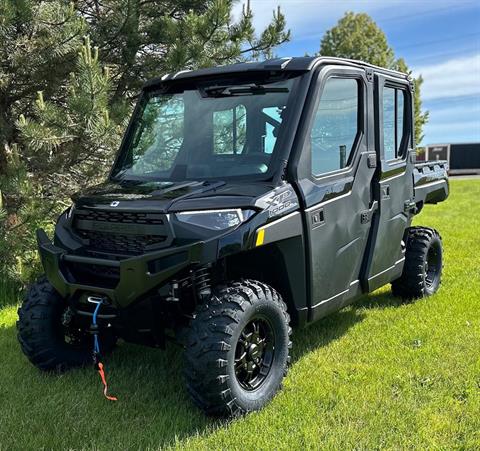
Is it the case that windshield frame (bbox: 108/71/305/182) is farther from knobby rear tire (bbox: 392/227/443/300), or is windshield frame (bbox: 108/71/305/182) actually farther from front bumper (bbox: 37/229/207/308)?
knobby rear tire (bbox: 392/227/443/300)

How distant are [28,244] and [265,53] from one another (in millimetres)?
3753

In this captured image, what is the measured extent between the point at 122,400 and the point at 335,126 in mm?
2397

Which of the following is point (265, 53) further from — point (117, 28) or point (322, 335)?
point (322, 335)

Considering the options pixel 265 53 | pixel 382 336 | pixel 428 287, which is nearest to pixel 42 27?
pixel 265 53

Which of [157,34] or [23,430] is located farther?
[157,34]

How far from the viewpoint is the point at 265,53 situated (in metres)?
7.24

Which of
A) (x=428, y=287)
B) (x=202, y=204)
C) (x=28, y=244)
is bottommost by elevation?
(x=428, y=287)

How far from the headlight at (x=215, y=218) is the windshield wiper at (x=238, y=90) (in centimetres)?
102

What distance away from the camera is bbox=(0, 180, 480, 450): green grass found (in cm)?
315

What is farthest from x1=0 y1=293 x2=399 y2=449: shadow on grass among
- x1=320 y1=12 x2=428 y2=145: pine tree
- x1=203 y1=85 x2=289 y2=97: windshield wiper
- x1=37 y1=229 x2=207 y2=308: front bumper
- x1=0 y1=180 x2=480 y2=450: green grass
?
x1=320 y1=12 x2=428 y2=145: pine tree

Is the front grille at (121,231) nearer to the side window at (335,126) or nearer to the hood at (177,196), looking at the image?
the hood at (177,196)

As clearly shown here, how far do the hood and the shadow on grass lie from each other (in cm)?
126

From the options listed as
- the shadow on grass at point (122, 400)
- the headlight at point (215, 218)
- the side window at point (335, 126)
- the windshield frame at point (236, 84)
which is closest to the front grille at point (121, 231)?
the headlight at point (215, 218)

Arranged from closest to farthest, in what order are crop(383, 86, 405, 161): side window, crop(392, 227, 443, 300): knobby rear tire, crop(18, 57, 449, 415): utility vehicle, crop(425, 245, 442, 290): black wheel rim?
crop(18, 57, 449, 415): utility vehicle → crop(383, 86, 405, 161): side window → crop(392, 227, 443, 300): knobby rear tire → crop(425, 245, 442, 290): black wheel rim
